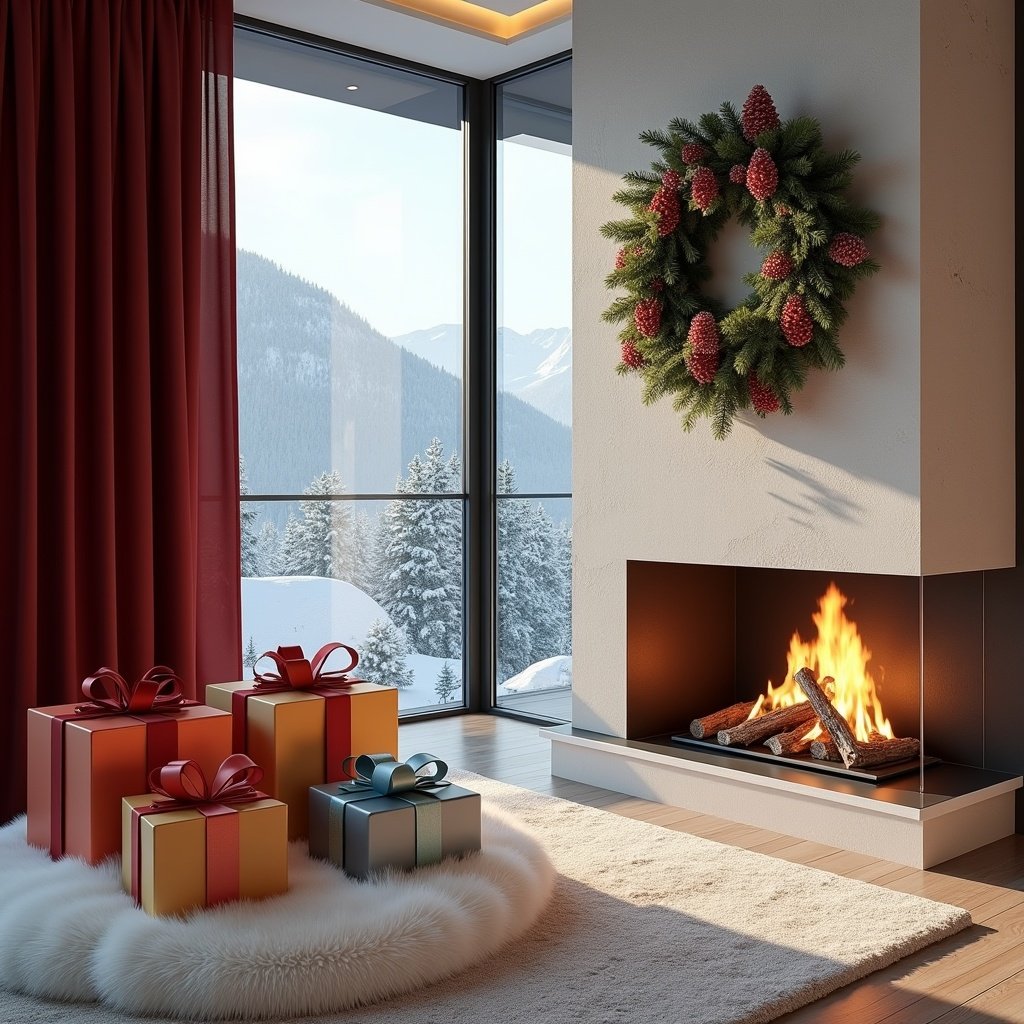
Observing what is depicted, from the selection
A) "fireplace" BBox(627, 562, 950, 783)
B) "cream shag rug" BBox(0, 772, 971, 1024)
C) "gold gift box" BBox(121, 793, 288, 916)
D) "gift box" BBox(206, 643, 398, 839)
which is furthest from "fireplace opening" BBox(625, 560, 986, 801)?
"gold gift box" BBox(121, 793, 288, 916)

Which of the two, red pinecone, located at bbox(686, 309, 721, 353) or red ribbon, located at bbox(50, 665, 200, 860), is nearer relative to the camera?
red ribbon, located at bbox(50, 665, 200, 860)

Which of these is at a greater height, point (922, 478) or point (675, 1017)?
point (922, 478)

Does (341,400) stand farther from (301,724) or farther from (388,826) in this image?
(388,826)

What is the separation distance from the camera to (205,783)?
94.0 inches

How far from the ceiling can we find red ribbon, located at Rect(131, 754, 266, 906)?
306 centimetres

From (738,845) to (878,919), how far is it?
2.11ft

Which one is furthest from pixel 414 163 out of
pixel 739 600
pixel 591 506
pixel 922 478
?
pixel 922 478

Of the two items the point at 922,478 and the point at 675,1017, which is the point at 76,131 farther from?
the point at 675,1017

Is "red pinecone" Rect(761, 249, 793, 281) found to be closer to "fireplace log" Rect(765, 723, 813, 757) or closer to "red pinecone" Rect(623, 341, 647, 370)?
"red pinecone" Rect(623, 341, 647, 370)

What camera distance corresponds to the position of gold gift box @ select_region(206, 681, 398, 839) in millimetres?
2734

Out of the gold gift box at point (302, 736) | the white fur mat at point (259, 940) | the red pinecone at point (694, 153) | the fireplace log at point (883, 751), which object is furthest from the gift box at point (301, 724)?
the red pinecone at point (694, 153)

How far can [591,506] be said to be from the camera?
12.7 feet

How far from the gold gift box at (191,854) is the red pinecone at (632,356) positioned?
1.78 metres

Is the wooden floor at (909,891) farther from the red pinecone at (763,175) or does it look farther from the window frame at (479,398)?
the red pinecone at (763,175)
